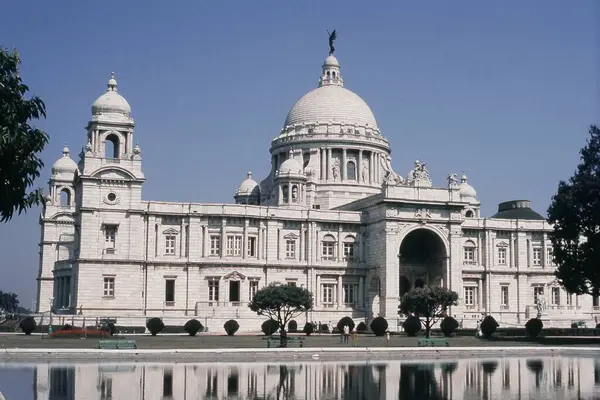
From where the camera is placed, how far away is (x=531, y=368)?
1813 inches

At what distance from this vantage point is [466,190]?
12731 centimetres

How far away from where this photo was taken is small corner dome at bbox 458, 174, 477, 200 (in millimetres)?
126562

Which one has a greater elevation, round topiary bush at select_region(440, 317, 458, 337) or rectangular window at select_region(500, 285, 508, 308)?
rectangular window at select_region(500, 285, 508, 308)

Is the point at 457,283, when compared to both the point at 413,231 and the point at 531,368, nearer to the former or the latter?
the point at 413,231

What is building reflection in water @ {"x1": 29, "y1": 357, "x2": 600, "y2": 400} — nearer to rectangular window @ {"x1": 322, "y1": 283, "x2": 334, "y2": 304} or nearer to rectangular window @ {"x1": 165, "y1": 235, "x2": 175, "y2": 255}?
rectangular window @ {"x1": 165, "y1": 235, "x2": 175, "y2": 255}

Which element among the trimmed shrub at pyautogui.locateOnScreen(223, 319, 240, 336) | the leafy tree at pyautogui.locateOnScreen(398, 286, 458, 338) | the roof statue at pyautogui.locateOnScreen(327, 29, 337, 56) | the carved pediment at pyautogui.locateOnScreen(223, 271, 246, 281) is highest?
the roof statue at pyautogui.locateOnScreen(327, 29, 337, 56)

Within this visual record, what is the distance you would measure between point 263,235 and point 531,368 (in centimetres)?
5303

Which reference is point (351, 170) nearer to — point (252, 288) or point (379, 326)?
point (252, 288)

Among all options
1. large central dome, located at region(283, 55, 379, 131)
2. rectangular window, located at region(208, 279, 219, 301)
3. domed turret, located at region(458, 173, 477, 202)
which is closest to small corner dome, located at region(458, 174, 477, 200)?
domed turret, located at region(458, 173, 477, 202)

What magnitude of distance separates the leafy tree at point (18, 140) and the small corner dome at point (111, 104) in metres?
63.9

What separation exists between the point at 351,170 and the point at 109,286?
4245 centimetres

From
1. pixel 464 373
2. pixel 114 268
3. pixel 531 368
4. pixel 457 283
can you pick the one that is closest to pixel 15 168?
pixel 464 373

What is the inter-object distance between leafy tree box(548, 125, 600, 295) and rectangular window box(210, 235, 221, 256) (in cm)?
3536

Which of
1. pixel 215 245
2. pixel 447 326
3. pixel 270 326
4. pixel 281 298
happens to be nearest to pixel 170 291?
pixel 215 245
